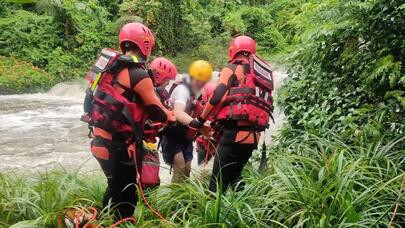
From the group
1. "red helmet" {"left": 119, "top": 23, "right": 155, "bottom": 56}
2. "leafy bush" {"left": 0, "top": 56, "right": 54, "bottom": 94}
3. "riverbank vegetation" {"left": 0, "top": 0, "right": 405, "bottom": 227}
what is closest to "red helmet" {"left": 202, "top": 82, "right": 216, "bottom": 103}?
"riverbank vegetation" {"left": 0, "top": 0, "right": 405, "bottom": 227}

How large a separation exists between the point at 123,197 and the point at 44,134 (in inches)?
333

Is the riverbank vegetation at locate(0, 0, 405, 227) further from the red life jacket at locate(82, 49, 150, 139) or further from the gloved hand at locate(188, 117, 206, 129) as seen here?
the gloved hand at locate(188, 117, 206, 129)

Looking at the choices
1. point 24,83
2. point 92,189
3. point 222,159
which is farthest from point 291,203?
point 24,83

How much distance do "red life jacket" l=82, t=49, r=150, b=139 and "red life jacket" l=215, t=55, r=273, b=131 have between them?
918mm

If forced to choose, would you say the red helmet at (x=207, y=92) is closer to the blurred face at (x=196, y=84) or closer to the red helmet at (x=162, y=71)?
the red helmet at (x=162, y=71)

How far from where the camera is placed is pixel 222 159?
4.31 metres

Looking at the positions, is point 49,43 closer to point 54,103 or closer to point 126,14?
point 126,14

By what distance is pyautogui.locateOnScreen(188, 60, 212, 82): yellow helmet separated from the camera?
13.1ft

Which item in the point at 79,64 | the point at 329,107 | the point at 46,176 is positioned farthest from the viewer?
the point at 79,64

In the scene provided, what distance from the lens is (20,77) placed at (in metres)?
17.8

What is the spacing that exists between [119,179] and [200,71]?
43.9 inches

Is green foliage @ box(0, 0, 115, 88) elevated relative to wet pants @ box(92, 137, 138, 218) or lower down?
elevated

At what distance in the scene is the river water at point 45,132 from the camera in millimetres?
A: 9109

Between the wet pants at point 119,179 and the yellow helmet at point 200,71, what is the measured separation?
35.3 inches
